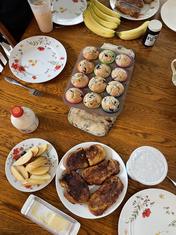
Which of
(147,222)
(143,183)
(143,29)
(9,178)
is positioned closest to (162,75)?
(143,29)

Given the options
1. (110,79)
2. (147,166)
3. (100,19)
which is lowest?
(147,166)

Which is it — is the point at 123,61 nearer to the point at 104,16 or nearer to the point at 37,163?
the point at 104,16

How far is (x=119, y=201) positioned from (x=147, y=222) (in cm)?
11

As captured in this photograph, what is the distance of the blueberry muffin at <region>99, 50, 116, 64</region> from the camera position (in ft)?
→ 3.25

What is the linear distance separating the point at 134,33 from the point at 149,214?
744mm

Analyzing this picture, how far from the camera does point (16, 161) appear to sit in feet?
2.81

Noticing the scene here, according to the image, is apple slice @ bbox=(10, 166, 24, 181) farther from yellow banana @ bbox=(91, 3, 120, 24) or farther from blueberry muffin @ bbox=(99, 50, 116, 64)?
yellow banana @ bbox=(91, 3, 120, 24)

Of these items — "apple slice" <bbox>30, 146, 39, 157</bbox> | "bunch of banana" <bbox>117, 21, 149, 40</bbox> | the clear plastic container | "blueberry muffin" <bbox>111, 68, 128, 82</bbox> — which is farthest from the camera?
"bunch of banana" <bbox>117, 21, 149, 40</bbox>

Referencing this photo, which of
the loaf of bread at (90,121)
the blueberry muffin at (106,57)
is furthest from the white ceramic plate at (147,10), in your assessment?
the loaf of bread at (90,121)

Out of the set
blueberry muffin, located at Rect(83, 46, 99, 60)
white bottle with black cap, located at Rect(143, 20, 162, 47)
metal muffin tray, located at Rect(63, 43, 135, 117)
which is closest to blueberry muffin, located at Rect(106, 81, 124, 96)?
metal muffin tray, located at Rect(63, 43, 135, 117)

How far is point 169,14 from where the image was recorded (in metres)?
1.16

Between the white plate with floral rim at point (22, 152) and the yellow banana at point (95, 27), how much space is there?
0.57 meters

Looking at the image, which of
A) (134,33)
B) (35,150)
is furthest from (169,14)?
(35,150)

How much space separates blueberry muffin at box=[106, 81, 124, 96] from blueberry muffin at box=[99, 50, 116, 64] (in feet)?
0.34
